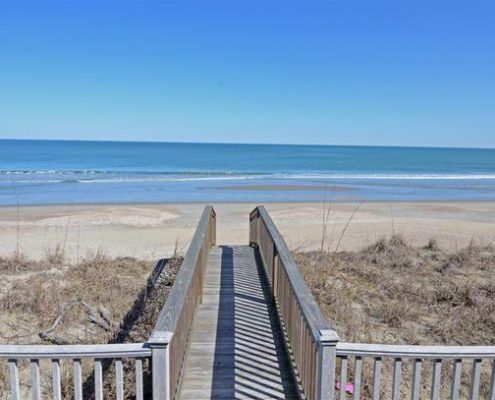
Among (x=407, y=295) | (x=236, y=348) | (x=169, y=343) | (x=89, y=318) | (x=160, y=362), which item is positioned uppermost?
(x=169, y=343)

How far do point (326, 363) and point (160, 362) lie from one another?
1048 millimetres

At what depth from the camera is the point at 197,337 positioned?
192 inches

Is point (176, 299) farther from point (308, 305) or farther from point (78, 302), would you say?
point (78, 302)

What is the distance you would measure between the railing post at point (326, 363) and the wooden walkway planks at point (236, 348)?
86 centimetres

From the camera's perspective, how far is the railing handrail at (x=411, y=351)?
287 cm

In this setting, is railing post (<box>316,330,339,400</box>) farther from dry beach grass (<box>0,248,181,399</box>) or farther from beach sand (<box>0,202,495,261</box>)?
beach sand (<box>0,202,495,261</box>)

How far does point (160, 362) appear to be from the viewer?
2828 millimetres

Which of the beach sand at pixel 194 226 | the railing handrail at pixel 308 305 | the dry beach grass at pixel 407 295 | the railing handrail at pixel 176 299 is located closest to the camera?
the railing handrail at pixel 308 305

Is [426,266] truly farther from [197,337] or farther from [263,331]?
[197,337]

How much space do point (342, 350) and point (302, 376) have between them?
3.02 ft

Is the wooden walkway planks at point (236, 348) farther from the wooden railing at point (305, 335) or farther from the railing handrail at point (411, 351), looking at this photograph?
the railing handrail at point (411, 351)

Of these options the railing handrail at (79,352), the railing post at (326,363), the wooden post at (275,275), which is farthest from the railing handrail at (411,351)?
the wooden post at (275,275)

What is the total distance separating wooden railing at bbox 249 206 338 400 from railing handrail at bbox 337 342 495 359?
0.39 ft

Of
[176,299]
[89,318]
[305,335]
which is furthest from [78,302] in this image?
[305,335]
